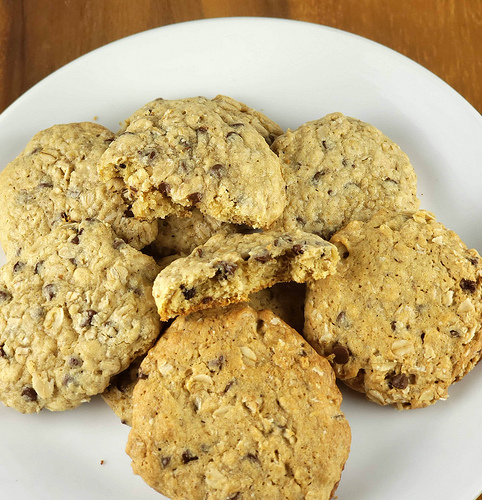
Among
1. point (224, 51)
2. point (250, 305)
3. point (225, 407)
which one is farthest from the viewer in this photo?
point (224, 51)

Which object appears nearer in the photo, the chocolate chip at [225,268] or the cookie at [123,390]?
the chocolate chip at [225,268]

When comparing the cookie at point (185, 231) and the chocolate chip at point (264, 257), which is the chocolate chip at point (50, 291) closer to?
the cookie at point (185, 231)

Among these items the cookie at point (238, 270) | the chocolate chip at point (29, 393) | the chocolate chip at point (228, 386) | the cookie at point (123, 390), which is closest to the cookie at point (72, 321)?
the chocolate chip at point (29, 393)

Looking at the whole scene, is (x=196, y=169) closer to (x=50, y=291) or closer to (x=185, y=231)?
(x=185, y=231)

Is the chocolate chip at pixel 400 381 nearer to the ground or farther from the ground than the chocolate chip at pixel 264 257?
nearer to the ground

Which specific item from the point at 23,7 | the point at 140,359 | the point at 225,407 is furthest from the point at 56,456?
the point at 23,7

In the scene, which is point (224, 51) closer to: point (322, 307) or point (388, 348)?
point (322, 307)
